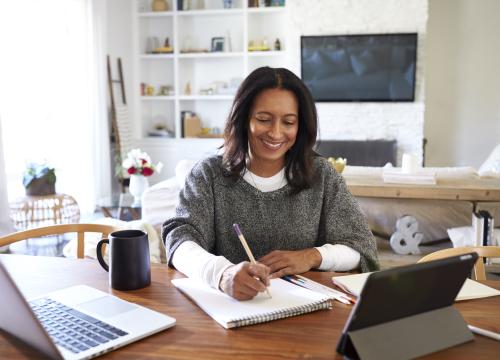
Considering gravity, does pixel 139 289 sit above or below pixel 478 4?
below

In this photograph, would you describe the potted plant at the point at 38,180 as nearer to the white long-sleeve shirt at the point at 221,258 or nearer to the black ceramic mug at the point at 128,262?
the white long-sleeve shirt at the point at 221,258

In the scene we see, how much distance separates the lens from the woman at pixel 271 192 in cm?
138

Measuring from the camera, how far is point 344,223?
1410 millimetres

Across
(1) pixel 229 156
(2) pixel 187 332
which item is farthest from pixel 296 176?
(2) pixel 187 332

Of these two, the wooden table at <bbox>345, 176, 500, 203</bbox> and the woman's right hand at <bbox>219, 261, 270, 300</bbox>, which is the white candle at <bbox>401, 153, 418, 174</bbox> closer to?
the wooden table at <bbox>345, 176, 500, 203</bbox>

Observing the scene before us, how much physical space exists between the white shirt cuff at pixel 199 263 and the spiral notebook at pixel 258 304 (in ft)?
0.08

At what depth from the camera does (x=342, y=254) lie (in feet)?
4.33

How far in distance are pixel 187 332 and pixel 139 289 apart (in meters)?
0.24

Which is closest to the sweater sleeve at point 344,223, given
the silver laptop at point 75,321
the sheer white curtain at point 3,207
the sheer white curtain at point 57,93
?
the silver laptop at point 75,321

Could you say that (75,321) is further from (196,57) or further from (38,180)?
(196,57)

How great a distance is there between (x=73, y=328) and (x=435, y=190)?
90.6 inches

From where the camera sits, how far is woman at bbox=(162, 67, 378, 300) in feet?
4.53

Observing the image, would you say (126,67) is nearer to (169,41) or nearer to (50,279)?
(169,41)

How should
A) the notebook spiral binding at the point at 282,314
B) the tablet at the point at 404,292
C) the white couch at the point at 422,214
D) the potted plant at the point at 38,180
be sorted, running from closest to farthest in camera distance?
the tablet at the point at 404,292 → the notebook spiral binding at the point at 282,314 → the white couch at the point at 422,214 → the potted plant at the point at 38,180
